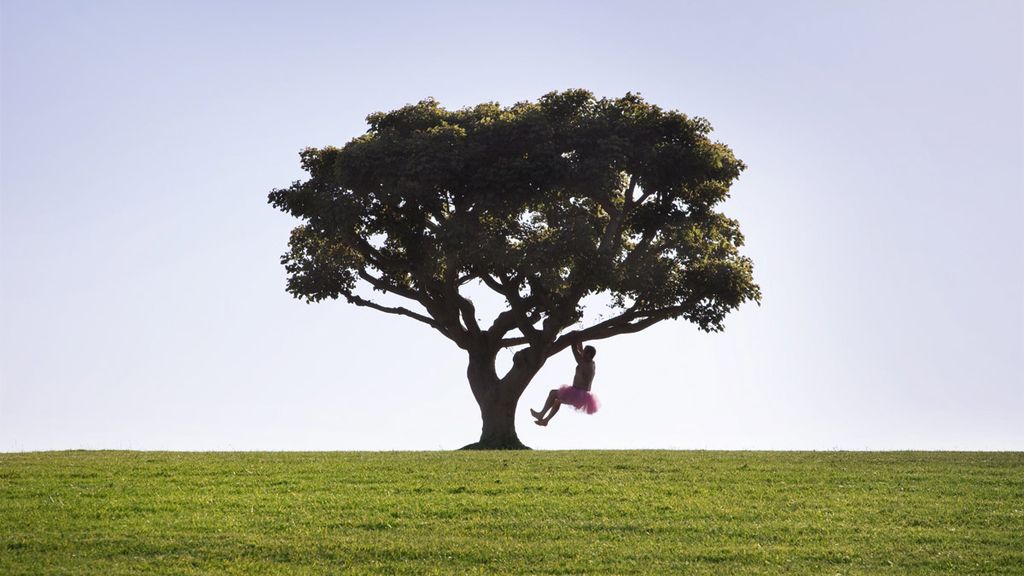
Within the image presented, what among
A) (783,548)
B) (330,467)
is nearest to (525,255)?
(330,467)

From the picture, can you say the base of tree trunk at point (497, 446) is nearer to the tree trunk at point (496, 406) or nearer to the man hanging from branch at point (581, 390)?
the tree trunk at point (496, 406)

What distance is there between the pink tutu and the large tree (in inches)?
102

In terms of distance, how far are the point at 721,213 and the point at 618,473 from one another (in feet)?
53.6

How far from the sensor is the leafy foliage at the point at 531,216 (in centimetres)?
3694

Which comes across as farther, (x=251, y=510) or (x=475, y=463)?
(x=475, y=463)

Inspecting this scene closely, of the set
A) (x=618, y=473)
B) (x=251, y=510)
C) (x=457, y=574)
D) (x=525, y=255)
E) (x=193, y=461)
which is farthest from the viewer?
(x=525, y=255)

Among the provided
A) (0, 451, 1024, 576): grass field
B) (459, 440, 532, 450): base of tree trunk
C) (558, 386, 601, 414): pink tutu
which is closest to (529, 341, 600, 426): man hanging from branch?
(558, 386, 601, 414): pink tutu

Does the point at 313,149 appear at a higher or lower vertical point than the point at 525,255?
higher

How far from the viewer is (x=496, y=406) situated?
128 ft

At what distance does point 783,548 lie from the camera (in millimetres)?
20062

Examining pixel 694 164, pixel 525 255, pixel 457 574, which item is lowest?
pixel 457 574

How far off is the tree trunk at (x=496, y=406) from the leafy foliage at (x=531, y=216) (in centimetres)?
129

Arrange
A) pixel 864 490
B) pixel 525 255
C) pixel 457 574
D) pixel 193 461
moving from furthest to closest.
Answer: pixel 525 255
pixel 193 461
pixel 864 490
pixel 457 574

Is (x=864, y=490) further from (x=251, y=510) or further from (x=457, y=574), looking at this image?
(x=251, y=510)
